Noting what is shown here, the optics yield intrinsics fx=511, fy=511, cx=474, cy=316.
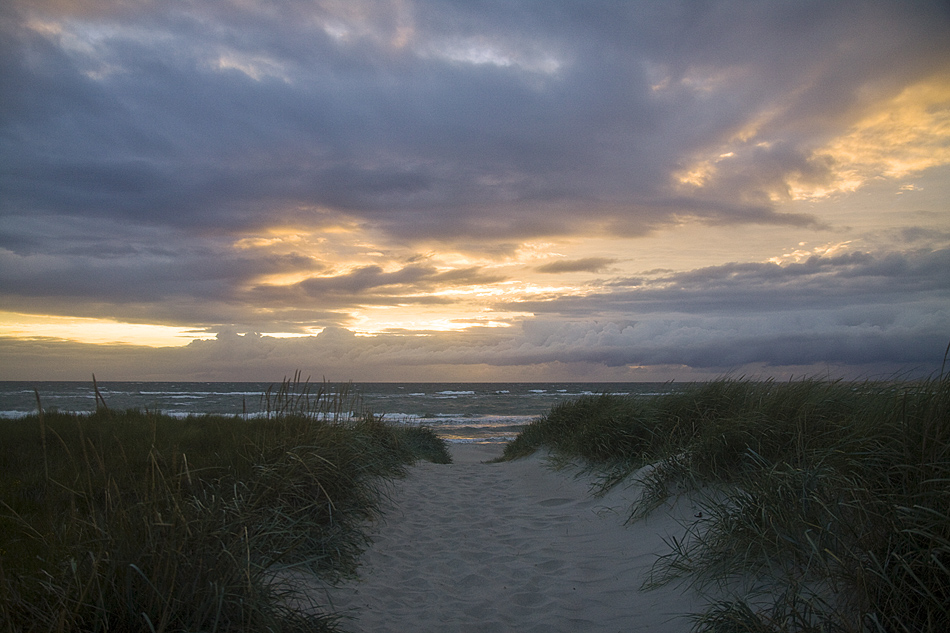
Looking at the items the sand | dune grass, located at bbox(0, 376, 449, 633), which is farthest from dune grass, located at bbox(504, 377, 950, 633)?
dune grass, located at bbox(0, 376, 449, 633)

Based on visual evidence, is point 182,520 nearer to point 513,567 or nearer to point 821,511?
point 513,567

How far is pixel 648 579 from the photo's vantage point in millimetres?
4273

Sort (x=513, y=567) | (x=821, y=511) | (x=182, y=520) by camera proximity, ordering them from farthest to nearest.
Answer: (x=513, y=567), (x=821, y=511), (x=182, y=520)

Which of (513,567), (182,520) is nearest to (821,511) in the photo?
(513,567)

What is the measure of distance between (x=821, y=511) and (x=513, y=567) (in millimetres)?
2727

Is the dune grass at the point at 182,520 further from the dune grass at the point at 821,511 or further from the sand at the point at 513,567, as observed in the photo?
the dune grass at the point at 821,511

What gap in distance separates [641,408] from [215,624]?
287 inches

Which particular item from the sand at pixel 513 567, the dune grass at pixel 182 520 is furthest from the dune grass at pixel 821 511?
the dune grass at pixel 182 520

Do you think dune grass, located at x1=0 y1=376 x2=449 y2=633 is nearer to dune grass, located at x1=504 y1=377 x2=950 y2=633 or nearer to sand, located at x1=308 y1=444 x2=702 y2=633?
sand, located at x1=308 y1=444 x2=702 y2=633

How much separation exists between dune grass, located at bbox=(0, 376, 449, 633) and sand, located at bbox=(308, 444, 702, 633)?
40cm

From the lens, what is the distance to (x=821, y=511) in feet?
10.4

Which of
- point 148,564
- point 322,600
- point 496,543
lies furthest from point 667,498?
point 148,564

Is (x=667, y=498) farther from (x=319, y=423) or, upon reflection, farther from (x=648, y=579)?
(x=319, y=423)

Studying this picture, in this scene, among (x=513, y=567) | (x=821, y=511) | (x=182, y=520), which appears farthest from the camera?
(x=513, y=567)
